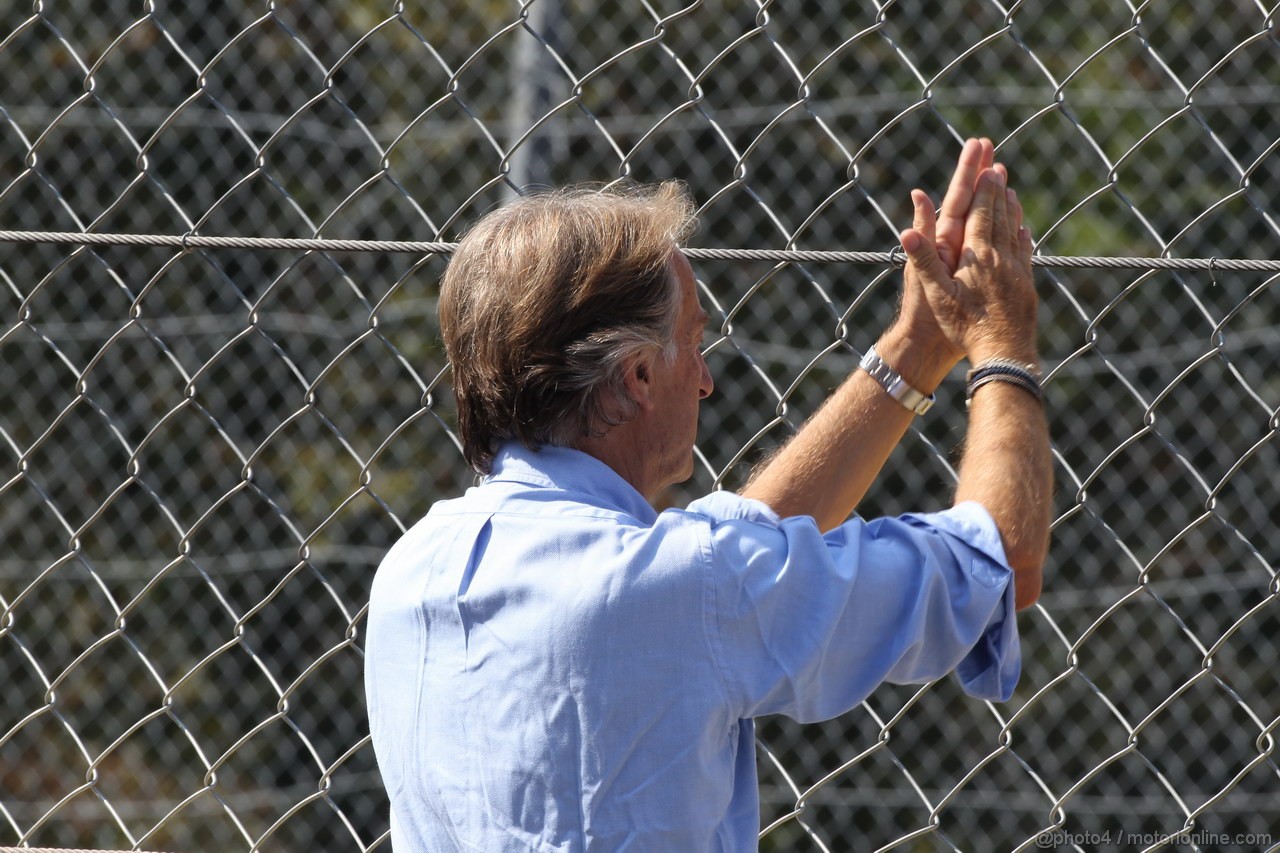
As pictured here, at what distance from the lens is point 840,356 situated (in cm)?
419

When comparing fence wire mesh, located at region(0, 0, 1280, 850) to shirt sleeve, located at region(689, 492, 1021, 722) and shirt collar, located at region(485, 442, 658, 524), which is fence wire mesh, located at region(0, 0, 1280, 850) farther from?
shirt sleeve, located at region(689, 492, 1021, 722)

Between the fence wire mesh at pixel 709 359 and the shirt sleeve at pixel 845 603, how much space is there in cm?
252

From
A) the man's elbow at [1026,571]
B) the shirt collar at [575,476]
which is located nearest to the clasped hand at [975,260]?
the man's elbow at [1026,571]

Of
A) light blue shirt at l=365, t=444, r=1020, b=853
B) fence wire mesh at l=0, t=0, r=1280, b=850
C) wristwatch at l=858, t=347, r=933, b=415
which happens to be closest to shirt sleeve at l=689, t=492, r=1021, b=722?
light blue shirt at l=365, t=444, r=1020, b=853

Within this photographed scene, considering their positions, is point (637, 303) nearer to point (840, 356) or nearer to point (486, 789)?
point (486, 789)

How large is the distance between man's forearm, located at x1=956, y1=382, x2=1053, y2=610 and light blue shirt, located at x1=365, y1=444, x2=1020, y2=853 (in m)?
0.03

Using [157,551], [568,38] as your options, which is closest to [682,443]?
[568,38]

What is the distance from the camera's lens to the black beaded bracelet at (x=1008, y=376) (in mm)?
1221

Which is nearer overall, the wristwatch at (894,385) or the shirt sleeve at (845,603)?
the shirt sleeve at (845,603)

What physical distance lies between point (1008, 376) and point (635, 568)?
400 mm

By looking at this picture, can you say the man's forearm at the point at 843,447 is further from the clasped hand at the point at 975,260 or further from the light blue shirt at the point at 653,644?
the light blue shirt at the point at 653,644

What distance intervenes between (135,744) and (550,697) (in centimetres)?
428

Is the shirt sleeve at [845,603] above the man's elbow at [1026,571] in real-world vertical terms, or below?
above

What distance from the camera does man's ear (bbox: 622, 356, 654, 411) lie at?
1.19 m
